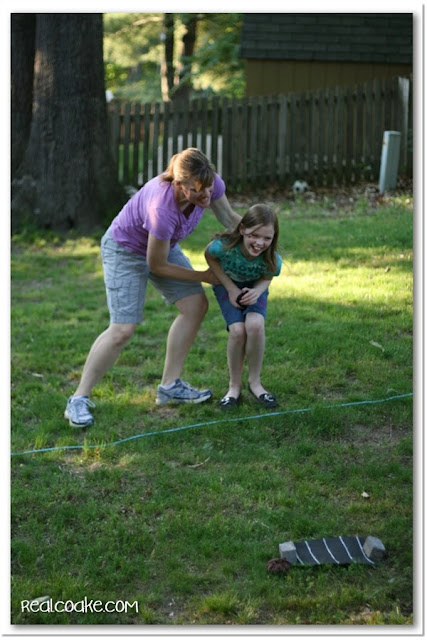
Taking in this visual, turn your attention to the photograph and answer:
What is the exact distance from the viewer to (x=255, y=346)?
509 cm

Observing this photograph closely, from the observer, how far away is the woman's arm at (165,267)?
4.62m

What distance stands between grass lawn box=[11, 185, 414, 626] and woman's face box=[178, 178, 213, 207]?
129cm

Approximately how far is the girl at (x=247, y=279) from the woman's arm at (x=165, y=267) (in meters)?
0.10

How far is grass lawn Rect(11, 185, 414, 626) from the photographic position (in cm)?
348

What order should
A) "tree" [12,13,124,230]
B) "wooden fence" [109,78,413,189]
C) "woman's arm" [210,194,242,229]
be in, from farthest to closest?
"wooden fence" [109,78,413,189] → "tree" [12,13,124,230] → "woman's arm" [210,194,242,229]

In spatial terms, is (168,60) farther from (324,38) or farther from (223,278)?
(223,278)

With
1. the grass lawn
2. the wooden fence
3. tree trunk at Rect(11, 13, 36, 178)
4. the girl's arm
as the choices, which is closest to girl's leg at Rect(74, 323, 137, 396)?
the grass lawn

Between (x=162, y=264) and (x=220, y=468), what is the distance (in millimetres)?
1135

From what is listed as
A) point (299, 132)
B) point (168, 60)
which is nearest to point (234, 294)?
point (299, 132)

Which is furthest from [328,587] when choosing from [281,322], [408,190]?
[408,190]

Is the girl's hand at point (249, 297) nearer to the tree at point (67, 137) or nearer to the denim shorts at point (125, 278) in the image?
the denim shorts at point (125, 278)

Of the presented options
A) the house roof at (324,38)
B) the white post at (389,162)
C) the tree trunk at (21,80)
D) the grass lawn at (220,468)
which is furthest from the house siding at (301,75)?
the grass lawn at (220,468)

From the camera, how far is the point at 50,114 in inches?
374

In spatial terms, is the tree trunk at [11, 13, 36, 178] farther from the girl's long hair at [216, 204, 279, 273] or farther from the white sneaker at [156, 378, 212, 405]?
the girl's long hair at [216, 204, 279, 273]
